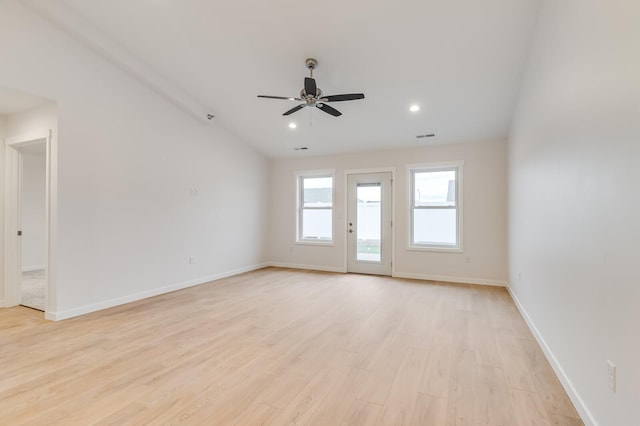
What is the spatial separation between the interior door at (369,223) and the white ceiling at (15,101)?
5040 millimetres

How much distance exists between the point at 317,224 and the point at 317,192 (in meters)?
0.74

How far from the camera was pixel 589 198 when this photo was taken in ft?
5.99

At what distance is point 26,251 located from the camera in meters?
6.37

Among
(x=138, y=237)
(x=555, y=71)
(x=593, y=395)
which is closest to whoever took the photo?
(x=593, y=395)

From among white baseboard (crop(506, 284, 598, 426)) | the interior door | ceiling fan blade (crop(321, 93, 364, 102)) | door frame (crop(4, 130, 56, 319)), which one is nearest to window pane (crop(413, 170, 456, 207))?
the interior door

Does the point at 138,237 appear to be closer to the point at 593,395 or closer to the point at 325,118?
the point at 325,118

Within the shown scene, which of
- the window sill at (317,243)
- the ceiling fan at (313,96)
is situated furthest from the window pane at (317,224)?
the ceiling fan at (313,96)

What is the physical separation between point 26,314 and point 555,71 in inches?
245

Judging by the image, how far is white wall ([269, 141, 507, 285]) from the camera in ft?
17.7

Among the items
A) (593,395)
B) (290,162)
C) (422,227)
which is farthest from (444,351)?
(290,162)

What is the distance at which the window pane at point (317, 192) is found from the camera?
6.91 meters

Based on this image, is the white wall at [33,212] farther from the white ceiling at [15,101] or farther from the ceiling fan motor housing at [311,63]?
the ceiling fan motor housing at [311,63]

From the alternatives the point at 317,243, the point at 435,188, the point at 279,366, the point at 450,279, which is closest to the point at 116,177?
the point at 279,366

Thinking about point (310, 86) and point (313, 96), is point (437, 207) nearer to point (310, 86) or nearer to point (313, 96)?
point (313, 96)
